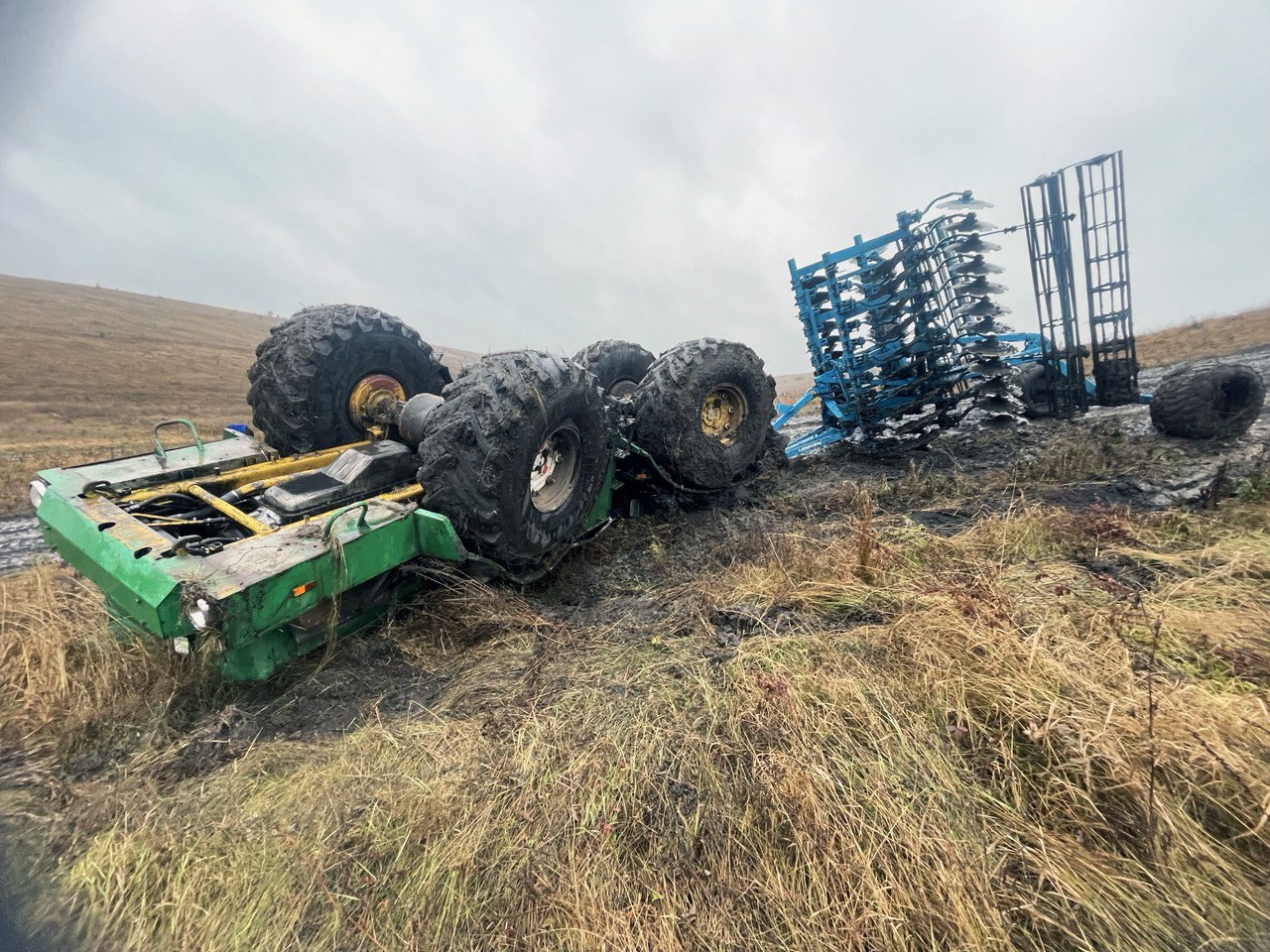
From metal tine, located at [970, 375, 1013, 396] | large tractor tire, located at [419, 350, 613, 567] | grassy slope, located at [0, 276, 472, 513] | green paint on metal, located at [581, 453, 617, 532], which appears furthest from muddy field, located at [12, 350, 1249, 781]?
grassy slope, located at [0, 276, 472, 513]

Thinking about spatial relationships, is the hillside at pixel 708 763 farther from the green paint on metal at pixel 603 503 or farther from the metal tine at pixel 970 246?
the metal tine at pixel 970 246

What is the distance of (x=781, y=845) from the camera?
1747 millimetres

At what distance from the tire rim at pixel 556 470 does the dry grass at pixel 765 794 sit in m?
1.08

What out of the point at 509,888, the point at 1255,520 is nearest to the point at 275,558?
the point at 509,888

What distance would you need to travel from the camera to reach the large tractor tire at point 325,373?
4090mm

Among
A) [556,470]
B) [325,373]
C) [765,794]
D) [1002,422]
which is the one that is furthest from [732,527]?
[1002,422]

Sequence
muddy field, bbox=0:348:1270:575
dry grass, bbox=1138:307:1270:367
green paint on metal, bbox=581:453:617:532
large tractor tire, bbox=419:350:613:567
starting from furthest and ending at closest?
dry grass, bbox=1138:307:1270:367 < muddy field, bbox=0:348:1270:575 < green paint on metal, bbox=581:453:617:532 < large tractor tire, bbox=419:350:613:567

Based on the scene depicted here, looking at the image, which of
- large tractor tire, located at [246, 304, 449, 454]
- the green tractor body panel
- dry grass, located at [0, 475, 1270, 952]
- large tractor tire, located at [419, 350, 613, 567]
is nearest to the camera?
dry grass, located at [0, 475, 1270, 952]

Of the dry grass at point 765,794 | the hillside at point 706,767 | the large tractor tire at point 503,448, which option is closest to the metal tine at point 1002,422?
the hillside at point 706,767

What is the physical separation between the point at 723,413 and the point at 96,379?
21326 millimetres

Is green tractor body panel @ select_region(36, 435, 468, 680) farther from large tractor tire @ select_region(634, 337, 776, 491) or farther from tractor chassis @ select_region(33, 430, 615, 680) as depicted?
large tractor tire @ select_region(634, 337, 776, 491)

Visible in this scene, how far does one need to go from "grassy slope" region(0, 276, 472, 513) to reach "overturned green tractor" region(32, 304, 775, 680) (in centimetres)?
543

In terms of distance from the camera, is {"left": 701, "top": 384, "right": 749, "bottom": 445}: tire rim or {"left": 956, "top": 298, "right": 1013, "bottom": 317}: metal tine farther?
{"left": 956, "top": 298, "right": 1013, "bottom": 317}: metal tine

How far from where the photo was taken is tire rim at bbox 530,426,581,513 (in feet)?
12.0
